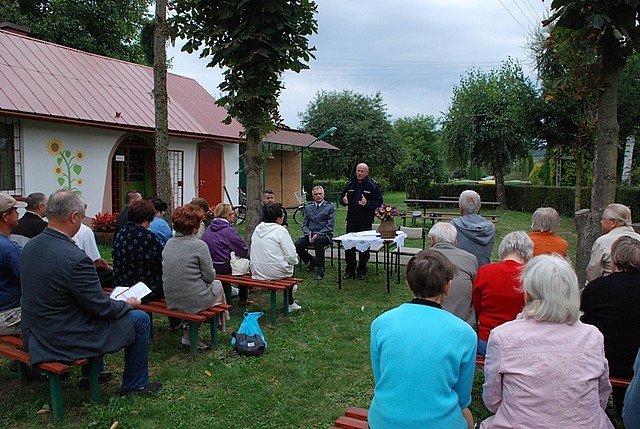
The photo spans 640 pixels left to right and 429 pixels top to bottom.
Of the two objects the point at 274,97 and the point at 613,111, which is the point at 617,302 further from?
the point at 274,97

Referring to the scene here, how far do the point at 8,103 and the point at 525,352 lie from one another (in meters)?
11.3

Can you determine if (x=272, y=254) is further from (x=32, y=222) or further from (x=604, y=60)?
(x=604, y=60)

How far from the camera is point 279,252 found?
5980 mm

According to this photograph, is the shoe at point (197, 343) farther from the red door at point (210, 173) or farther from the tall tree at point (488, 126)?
the tall tree at point (488, 126)

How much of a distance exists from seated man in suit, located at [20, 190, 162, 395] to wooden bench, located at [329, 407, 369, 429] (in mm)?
1706

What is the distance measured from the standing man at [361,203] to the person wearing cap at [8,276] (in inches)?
192

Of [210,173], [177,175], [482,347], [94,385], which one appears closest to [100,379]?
[94,385]

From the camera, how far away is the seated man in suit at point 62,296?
321 cm

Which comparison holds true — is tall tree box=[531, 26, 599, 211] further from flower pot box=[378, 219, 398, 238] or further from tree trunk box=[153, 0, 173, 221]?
tree trunk box=[153, 0, 173, 221]

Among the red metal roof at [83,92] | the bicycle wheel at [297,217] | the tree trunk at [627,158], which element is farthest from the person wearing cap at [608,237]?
the tree trunk at [627,158]

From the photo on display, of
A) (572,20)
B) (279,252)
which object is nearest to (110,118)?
(279,252)

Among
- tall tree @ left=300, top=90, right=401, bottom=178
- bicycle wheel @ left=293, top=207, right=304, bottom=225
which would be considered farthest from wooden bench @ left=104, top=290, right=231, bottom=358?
tall tree @ left=300, top=90, right=401, bottom=178

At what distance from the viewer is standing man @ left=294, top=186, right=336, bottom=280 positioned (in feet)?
26.5

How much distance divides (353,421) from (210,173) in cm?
1434
